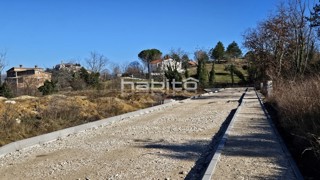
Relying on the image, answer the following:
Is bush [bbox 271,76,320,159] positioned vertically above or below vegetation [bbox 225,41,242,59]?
below

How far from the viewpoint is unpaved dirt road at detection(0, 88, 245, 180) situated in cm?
677

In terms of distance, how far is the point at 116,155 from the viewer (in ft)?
27.4

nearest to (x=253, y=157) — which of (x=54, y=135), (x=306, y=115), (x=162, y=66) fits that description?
(x=306, y=115)

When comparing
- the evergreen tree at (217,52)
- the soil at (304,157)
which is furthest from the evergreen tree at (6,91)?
the evergreen tree at (217,52)

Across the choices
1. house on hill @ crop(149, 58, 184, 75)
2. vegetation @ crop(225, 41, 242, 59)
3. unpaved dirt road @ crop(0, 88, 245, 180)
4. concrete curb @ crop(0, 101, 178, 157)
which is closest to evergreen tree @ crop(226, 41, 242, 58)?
vegetation @ crop(225, 41, 242, 59)

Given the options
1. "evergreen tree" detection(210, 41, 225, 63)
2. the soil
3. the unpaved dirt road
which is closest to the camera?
the soil

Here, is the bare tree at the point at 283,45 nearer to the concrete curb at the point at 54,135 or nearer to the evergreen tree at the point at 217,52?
the concrete curb at the point at 54,135

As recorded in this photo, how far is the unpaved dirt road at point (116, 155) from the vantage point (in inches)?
267

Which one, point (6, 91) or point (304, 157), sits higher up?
point (6, 91)

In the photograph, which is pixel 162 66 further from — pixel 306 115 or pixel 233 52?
pixel 306 115

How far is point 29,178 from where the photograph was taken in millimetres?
6598

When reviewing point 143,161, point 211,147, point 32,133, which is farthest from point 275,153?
point 32,133

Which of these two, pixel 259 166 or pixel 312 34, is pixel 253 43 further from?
pixel 259 166

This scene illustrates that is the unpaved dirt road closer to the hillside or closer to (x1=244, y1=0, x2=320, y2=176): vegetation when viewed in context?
(x1=244, y1=0, x2=320, y2=176): vegetation
